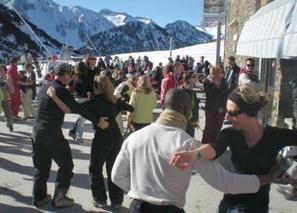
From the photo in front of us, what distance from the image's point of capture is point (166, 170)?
333 cm

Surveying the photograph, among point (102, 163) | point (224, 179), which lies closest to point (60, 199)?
point (102, 163)

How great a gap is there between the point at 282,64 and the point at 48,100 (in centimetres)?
697

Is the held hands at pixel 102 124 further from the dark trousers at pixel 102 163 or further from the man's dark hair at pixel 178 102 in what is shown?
the man's dark hair at pixel 178 102

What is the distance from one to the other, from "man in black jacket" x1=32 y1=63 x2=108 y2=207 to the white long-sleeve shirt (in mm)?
2992

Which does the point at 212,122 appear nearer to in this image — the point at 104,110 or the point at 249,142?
the point at 104,110

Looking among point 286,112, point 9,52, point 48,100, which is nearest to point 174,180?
point 48,100

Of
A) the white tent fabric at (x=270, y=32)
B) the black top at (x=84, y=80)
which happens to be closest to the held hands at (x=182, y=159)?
the white tent fabric at (x=270, y=32)

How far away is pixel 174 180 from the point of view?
335cm

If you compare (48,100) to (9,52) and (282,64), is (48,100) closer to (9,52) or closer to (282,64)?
(282,64)

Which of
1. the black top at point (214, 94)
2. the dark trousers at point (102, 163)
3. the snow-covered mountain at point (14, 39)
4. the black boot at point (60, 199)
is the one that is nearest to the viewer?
the dark trousers at point (102, 163)

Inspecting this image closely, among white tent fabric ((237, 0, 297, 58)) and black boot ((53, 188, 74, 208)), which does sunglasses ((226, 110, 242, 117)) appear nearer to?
black boot ((53, 188, 74, 208))

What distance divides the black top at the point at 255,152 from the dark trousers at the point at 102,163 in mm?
3217

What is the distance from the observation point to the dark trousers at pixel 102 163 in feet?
21.7

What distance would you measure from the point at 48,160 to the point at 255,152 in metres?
3.83
